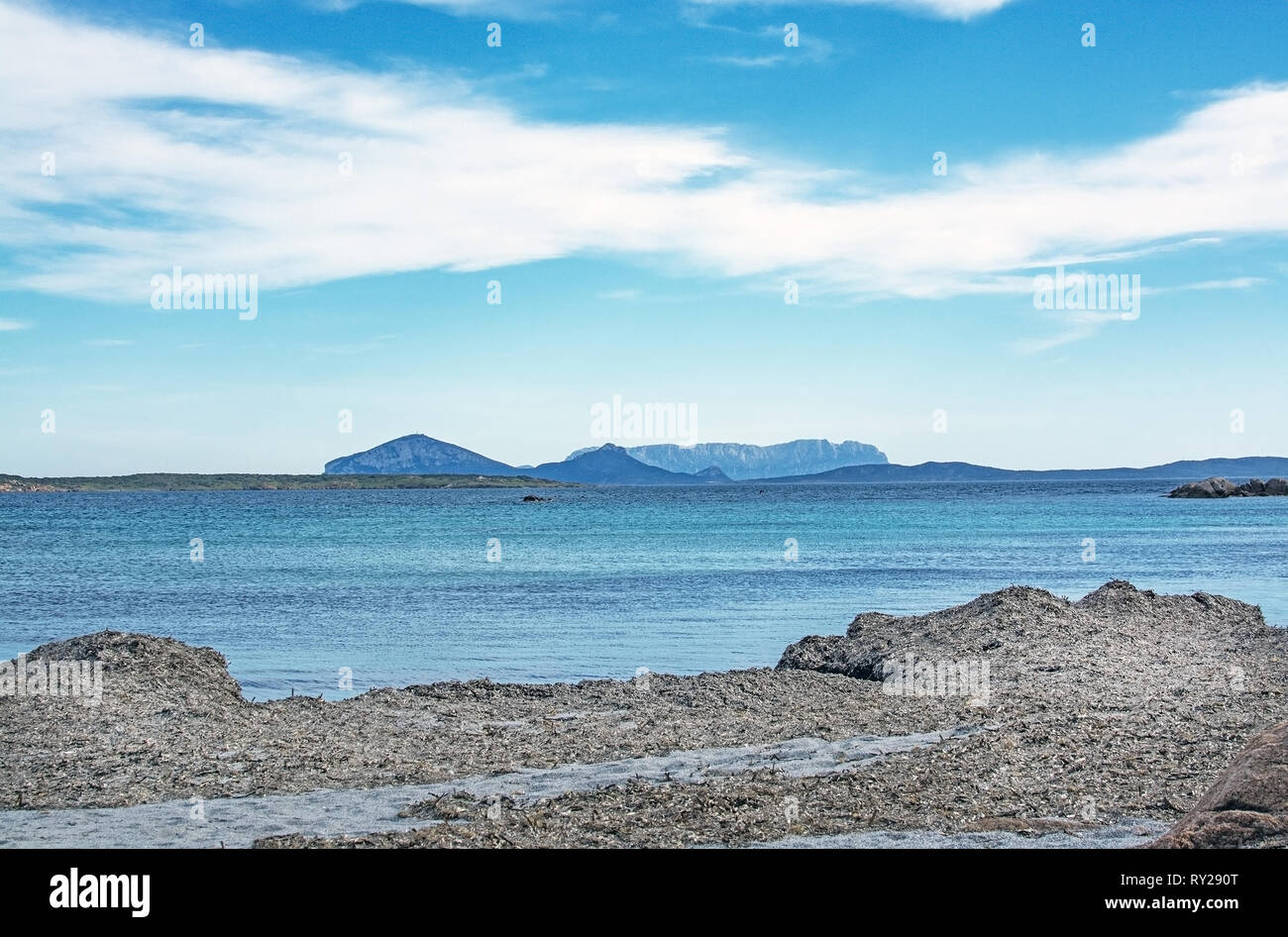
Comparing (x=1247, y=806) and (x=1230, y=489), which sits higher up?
(x=1230, y=489)

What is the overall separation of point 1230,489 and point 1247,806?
15552 cm

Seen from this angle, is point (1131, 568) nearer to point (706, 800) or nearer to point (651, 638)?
point (651, 638)

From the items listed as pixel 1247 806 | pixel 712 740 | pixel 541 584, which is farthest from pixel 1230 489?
pixel 1247 806

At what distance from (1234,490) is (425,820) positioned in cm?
15883

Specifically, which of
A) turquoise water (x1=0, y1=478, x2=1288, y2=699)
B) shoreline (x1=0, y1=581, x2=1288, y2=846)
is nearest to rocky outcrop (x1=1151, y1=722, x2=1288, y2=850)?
shoreline (x1=0, y1=581, x2=1288, y2=846)

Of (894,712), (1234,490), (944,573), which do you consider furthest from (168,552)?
(1234,490)

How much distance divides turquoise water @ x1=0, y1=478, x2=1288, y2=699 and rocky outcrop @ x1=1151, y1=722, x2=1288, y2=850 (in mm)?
12996

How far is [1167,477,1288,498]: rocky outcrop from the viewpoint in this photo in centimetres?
14262

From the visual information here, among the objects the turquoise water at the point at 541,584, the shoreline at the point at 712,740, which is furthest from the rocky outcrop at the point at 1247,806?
the turquoise water at the point at 541,584

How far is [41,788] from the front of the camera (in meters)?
10.9

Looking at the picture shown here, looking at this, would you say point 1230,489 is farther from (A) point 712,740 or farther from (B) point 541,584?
(A) point 712,740

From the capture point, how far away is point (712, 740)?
43.2ft

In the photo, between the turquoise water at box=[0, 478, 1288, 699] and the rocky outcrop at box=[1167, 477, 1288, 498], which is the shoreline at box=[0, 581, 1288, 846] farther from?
the rocky outcrop at box=[1167, 477, 1288, 498]
